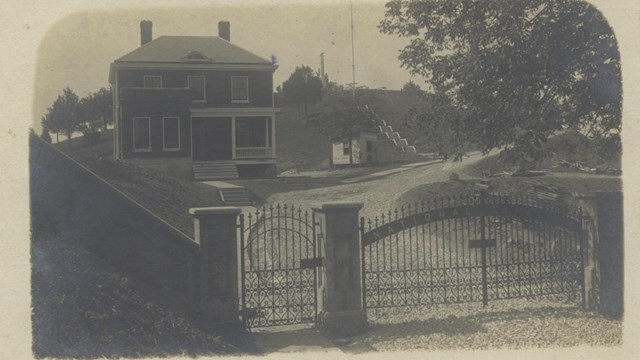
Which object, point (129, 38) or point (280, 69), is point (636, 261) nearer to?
point (280, 69)

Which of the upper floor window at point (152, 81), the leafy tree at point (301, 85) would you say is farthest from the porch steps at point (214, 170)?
the upper floor window at point (152, 81)

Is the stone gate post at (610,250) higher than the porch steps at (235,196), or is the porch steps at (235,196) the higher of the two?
the porch steps at (235,196)

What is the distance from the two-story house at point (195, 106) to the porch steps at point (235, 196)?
0.33 meters

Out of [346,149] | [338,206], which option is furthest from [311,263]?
[346,149]

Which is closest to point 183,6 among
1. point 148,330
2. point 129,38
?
point 129,38

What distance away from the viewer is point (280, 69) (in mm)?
8008

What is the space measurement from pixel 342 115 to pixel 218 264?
→ 222 inches

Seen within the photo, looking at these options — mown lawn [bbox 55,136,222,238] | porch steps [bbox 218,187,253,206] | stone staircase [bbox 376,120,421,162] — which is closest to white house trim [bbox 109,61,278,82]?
mown lawn [bbox 55,136,222,238]

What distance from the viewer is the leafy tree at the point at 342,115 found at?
435 inches

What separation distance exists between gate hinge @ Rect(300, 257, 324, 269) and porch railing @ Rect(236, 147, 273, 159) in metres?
3.00

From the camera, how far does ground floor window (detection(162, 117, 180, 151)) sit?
8.90 metres

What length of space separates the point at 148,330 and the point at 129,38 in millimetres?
3397

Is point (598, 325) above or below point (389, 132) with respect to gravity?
below

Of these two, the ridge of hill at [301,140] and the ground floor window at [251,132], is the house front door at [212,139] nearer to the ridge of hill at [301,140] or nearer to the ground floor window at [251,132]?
the ground floor window at [251,132]
